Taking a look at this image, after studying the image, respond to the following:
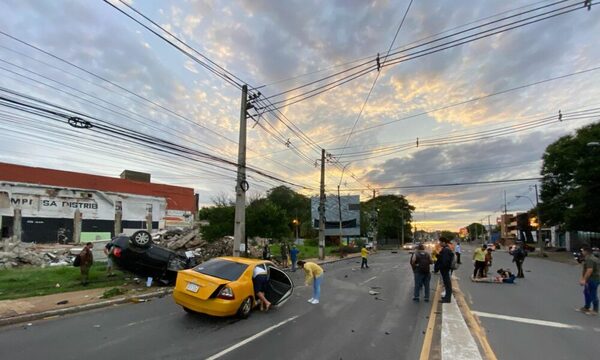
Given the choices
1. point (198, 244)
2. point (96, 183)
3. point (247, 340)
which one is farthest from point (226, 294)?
point (96, 183)

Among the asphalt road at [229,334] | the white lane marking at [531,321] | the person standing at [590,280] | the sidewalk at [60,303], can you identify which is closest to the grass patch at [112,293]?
the sidewalk at [60,303]

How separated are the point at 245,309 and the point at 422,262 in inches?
216

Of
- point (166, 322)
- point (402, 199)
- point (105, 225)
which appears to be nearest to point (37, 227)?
point (105, 225)

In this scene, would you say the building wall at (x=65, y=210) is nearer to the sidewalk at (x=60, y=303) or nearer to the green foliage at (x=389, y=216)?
the sidewalk at (x=60, y=303)

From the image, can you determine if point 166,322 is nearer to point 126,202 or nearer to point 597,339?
point 597,339

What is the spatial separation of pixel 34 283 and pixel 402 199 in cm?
11578

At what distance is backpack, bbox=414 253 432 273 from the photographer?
40.0 ft

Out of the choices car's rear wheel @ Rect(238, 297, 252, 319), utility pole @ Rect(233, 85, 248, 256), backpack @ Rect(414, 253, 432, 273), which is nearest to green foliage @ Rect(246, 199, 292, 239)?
utility pole @ Rect(233, 85, 248, 256)

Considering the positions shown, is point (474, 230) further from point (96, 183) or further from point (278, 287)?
point (278, 287)

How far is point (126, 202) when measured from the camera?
2020 inches

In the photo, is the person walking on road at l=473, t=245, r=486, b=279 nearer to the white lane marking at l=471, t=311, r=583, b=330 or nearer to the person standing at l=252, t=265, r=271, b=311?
the white lane marking at l=471, t=311, r=583, b=330

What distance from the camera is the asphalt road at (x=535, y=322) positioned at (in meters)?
7.00

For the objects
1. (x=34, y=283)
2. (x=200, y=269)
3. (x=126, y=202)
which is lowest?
(x=34, y=283)

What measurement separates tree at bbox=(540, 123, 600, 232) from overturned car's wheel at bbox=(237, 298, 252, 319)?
37407 mm
